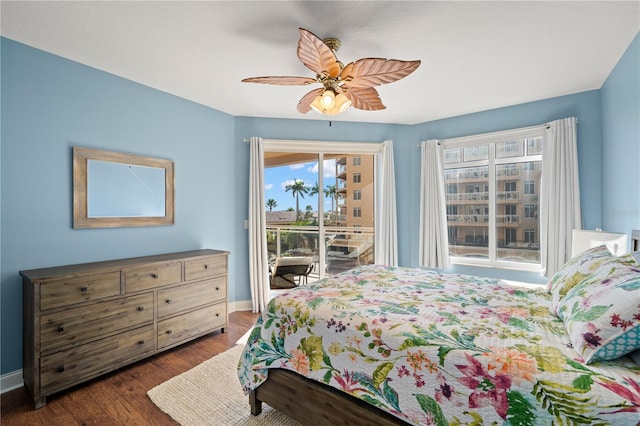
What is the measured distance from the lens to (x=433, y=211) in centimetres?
420

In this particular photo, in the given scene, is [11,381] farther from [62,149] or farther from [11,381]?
[62,149]

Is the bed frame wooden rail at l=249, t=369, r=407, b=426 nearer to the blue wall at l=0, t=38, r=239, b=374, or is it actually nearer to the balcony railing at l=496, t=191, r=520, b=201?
the blue wall at l=0, t=38, r=239, b=374

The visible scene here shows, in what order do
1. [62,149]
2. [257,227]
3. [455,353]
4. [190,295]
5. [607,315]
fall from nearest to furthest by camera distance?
[607,315], [455,353], [62,149], [190,295], [257,227]

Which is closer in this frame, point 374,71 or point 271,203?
point 374,71

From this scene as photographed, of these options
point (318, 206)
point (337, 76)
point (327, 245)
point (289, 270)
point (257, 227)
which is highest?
point (337, 76)

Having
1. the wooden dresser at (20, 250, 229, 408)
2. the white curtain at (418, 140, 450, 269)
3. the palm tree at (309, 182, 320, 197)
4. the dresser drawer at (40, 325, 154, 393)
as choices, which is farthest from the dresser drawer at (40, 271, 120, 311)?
the white curtain at (418, 140, 450, 269)

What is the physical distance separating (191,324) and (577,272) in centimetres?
314

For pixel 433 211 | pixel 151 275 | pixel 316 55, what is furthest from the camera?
pixel 433 211

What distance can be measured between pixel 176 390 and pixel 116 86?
272cm

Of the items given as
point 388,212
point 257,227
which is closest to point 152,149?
point 257,227

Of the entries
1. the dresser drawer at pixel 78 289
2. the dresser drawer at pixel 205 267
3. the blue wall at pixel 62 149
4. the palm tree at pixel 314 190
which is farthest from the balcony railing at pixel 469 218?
the dresser drawer at pixel 78 289

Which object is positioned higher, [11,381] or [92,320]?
[92,320]

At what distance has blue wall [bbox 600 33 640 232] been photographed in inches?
91.2

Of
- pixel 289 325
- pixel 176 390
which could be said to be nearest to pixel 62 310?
pixel 176 390
